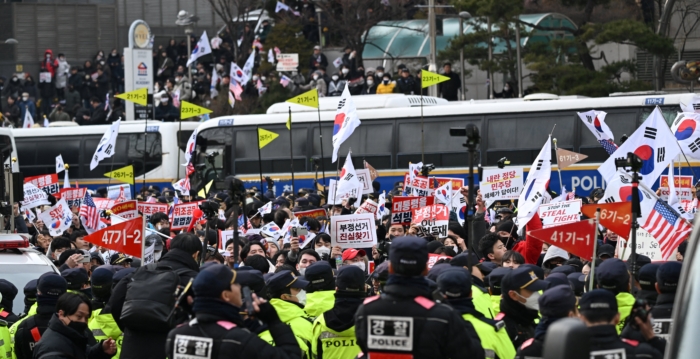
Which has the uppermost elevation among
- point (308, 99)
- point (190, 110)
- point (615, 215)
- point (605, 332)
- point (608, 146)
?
point (308, 99)

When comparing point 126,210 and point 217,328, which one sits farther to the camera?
point 126,210

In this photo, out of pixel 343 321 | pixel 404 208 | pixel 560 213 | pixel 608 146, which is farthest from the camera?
pixel 608 146

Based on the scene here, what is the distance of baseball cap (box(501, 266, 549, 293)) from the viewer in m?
7.09

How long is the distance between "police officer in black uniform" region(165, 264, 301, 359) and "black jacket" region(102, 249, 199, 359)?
0.84 m

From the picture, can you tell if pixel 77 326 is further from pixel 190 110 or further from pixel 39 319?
pixel 190 110

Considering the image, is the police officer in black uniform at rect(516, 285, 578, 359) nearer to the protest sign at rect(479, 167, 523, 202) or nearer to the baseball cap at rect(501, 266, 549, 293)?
the baseball cap at rect(501, 266, 549, 293)

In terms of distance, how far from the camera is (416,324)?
19.2ft

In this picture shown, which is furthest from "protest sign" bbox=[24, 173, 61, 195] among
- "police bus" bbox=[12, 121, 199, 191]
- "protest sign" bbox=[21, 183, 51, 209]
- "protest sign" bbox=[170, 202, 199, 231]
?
"police bus" bbox=[12, 121, 199, 191]

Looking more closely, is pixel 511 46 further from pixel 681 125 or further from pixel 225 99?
pixel 681 125

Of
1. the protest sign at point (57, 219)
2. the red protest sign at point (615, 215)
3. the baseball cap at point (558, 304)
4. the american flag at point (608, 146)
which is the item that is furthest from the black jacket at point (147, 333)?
the american flag at point (608, 146)

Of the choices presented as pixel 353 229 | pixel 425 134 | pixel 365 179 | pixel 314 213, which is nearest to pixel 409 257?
pixel 353 229

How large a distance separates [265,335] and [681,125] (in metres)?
10.4

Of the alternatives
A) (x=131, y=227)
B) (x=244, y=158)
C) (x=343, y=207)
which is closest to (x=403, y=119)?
(x=244, y=158)

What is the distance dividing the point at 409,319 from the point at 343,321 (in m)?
1.63
